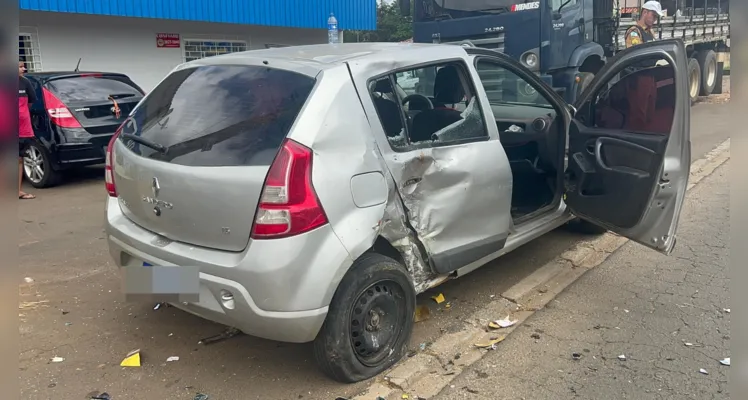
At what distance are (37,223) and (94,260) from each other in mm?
1611

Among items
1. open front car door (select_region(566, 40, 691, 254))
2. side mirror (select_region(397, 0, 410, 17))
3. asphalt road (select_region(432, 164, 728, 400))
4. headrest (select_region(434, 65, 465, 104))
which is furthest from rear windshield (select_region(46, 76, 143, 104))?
asphalt road (select_region(432, 164, 728, 400))

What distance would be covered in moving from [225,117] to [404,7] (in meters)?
7.80

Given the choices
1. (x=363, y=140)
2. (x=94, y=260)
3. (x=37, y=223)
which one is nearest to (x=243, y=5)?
(x=37, y=223)

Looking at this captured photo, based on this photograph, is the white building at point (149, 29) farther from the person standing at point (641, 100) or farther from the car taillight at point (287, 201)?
the person standing at point (641, 100)

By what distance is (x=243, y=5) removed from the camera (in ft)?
42.7

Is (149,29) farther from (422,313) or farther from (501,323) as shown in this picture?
(501,323)

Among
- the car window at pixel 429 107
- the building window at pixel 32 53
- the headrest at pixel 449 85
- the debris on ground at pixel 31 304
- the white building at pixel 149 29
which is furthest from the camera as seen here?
the white building at pixel 149 29

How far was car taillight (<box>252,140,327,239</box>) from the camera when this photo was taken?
2.63m

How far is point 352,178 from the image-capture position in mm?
2836

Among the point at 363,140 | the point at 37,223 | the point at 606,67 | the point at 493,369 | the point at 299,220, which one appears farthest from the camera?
the point at 37,223

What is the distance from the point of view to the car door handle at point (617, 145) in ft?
12.3

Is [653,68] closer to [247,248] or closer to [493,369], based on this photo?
[493,369]

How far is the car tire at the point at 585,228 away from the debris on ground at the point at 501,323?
1.89 meters

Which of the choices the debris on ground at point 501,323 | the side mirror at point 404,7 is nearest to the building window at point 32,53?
the side mirror at point 404,7
